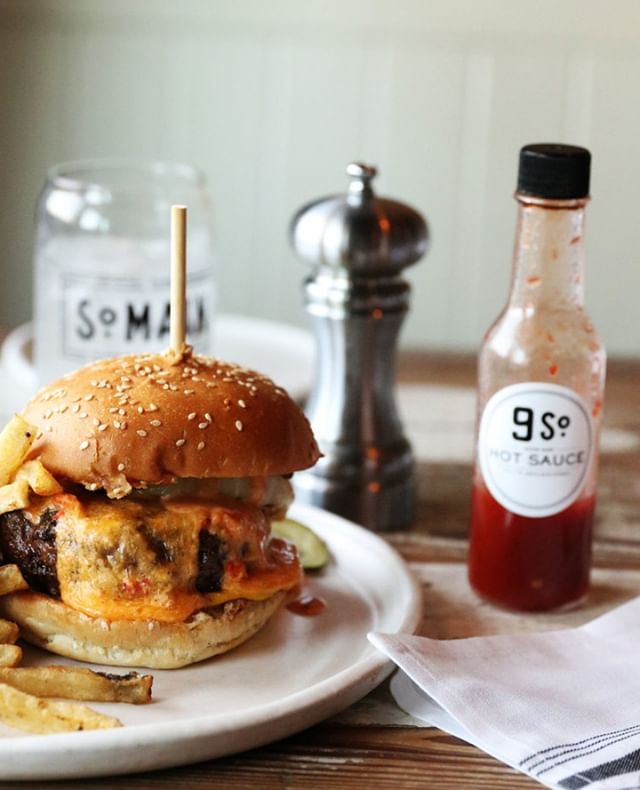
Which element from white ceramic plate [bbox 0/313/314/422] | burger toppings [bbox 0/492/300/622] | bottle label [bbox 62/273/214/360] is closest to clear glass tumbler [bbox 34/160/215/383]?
bottle label [bbox 62/273/214/360]

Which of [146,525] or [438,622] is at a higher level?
[146,525]

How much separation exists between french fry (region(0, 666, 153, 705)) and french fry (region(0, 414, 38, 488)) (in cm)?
21

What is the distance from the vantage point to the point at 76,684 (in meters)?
1.19

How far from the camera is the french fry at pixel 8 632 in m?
1.26

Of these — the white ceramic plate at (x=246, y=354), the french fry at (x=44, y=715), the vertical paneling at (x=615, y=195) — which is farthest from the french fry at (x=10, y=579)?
the vertical paneling at (x=615, y=195)

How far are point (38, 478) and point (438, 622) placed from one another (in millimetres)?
533

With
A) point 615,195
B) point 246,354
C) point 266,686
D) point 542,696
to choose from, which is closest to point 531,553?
point 542,696

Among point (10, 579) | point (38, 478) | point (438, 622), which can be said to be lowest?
point (438, 622)

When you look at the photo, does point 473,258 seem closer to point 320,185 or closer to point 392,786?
point 320,185

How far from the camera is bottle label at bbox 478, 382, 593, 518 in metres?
1.47

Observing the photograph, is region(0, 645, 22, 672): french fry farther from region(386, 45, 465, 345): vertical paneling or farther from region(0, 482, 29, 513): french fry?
region(386, 45, 465, 345): vertical paneling

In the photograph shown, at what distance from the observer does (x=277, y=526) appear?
1.64 meters

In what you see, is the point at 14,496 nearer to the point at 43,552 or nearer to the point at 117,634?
the point at 43,552

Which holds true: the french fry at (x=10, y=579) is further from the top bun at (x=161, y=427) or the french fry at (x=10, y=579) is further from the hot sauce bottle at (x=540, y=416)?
the hot sauce bottle at (x=540, y=416)
